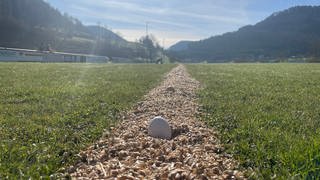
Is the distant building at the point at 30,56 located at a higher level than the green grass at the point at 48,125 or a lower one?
lower

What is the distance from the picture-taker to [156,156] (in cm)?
644

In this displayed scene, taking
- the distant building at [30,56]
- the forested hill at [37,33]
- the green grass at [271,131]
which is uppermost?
the forested hill at [37,33]

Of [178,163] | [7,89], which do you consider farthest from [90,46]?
[178,163]

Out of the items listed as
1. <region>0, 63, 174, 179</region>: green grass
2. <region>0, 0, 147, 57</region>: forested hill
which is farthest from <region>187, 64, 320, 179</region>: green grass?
<region>0, 0, 147, 57</region>: forested hill

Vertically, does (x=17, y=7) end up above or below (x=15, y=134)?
above

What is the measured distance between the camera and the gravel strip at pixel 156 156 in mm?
5520

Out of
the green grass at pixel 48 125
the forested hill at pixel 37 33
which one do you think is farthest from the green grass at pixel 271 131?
the forested hill at pixel 37 33

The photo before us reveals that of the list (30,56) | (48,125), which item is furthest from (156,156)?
(30,56)

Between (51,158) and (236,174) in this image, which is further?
(51,158)

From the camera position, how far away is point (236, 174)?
18.0 feet

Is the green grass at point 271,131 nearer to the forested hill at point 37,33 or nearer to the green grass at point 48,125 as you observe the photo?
the green grass at point 48,125

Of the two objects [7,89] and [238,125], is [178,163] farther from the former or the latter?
[7,89]

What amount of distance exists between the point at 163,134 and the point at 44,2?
20113cm

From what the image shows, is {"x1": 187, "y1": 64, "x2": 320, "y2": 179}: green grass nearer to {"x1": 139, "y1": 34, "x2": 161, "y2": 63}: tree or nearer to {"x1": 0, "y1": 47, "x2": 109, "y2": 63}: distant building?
{"x1": 0, "y1": 47, "x2": 109, "y2": 63}: distant building
